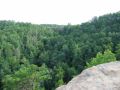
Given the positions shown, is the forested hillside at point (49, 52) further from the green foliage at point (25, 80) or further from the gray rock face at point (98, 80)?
the gray rock face at point (98, 80)

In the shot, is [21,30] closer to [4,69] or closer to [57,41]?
[57,41]

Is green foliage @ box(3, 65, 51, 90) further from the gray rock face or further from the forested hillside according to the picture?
the gray rock face

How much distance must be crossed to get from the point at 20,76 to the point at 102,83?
46.0 meters

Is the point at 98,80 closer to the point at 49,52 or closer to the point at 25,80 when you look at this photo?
the point at 25,80

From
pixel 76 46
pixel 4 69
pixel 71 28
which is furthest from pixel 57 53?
pixel 71 28

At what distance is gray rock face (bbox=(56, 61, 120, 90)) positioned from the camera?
8.53 metres

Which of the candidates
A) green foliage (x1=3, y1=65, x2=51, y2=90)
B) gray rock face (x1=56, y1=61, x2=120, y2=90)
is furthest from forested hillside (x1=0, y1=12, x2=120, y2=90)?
gray rock face (x1=56, y1=61, x2=120, y2=90)

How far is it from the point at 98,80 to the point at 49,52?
92.0 m

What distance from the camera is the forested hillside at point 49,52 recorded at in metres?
56.5

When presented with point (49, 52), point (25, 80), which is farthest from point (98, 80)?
point (49, 52)

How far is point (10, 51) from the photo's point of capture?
10331 cm

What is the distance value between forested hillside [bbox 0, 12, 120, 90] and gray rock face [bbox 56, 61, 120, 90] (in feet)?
146

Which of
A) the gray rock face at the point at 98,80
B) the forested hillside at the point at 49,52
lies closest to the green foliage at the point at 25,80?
the forested hillside at the point at 49,52

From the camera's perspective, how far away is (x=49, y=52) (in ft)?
330
